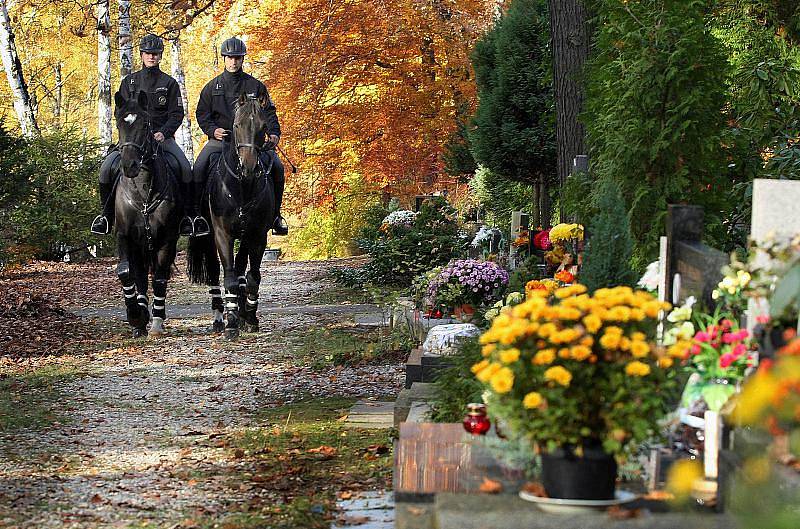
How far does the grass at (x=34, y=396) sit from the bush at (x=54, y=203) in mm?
13164

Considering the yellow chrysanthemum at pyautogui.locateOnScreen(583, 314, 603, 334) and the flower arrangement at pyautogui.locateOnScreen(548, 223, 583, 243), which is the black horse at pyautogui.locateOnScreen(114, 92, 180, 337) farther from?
the yellow chrysanthemum at pyautogui.locateOnScreen(583, 314, 603, 334)

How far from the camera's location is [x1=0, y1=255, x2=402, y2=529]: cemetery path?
6719 mm

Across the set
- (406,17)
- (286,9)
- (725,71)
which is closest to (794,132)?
(725,71)

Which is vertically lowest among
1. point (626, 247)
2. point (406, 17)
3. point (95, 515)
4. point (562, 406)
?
point (95, 515)

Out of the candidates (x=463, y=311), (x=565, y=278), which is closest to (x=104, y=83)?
(x=463, y=311)

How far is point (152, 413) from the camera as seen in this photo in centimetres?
958

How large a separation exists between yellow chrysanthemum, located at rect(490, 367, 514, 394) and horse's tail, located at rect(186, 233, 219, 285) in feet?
35.4

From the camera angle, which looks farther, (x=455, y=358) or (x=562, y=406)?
(x=455, y=358)

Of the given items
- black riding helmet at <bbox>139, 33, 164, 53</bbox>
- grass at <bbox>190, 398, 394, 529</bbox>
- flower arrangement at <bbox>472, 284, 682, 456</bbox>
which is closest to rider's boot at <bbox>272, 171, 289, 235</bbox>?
black riding helmet at <bbox>139, 33, 164, 53</bbox>

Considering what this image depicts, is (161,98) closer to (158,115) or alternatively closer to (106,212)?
(158,115)

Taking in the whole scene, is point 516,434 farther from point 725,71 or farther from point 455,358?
point 725,71

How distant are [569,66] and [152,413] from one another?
576cm

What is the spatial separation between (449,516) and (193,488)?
294 cm

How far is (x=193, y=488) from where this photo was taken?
Result: 23.1ft
